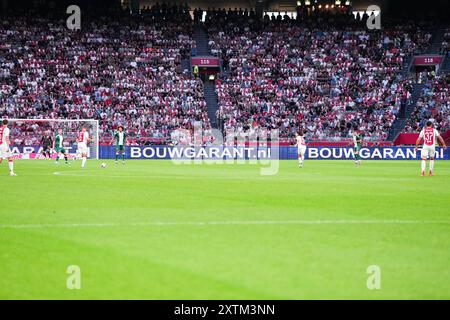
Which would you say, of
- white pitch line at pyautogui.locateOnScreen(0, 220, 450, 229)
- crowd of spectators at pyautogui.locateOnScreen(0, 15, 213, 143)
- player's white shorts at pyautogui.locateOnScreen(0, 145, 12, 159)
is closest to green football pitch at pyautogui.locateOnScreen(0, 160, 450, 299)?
white pitch line at pyautogui.locateOnScreen(0, 220, 450, 229)

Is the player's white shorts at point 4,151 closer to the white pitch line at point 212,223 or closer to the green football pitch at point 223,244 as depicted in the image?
the green football pitch at point 223,244

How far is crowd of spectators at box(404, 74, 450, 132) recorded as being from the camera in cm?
5556

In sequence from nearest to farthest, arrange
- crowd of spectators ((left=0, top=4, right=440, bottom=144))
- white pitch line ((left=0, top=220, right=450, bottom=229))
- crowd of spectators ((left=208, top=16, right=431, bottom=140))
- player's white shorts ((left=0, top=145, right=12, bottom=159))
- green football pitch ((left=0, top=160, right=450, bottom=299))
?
green football pitch ((left=0, top=160, right=450, bottom=299))
white pitch line ((left=0, top=220, right=450, bottom=229))
player's white shorts ((left=0, top=145, right=12, bottom=159))
crowd of spectators ((left=0, top=4, right=440, bottom=144))
crowd of spectators ((left=208, top=16, right=431, bottom=140))

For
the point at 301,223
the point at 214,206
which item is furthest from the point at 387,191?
the point at 301,223

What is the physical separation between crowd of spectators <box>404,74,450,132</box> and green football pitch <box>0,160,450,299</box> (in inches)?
1478

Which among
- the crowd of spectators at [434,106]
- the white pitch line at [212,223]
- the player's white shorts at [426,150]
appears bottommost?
the white pitch line at [212,223]

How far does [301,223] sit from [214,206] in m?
3.40

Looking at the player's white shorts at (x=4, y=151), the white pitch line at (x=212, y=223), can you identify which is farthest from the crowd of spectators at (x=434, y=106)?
the white pitch line at (x=212, y=223)

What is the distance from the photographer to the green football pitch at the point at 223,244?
7656 millimetres

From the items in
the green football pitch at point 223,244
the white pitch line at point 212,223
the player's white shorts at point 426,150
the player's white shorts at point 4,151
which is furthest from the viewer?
the player's white shorts at point 426,150

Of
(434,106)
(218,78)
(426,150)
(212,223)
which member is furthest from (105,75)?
(212,223)

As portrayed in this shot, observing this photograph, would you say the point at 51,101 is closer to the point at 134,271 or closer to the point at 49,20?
the point at 49,20

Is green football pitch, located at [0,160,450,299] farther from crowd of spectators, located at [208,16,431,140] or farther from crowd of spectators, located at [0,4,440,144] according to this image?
crowd of spectators, located at [208,16,431,140]

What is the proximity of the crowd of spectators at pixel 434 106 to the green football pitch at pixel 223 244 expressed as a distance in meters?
37.5
